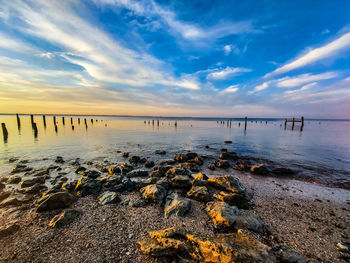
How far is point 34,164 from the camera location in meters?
12.8

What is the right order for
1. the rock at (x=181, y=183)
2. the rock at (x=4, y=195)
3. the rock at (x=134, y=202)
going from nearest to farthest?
the rock at (x=134, y=202) → the rock at (x=4, y=195) → the rock at (x=181, y=183)

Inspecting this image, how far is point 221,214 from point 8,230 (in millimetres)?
7443

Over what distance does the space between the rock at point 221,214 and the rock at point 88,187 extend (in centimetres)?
598

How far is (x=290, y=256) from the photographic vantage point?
12.8 feet

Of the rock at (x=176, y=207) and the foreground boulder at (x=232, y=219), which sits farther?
the rock at (x=176, y=207)

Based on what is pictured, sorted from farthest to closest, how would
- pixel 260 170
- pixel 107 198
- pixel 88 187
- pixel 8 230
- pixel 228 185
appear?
pixel 260 170, pixel 228 185, pixel 88 187, pixel 107 198, pixel 8 230

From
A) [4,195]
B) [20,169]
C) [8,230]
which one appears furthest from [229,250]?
[20,169]

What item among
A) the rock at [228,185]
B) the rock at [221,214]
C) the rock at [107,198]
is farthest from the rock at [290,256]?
the rock at [107,198]

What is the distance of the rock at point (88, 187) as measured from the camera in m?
7.46

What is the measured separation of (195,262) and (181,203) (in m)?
2.47

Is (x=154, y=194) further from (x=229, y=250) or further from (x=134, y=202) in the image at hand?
(x=229, y=250)

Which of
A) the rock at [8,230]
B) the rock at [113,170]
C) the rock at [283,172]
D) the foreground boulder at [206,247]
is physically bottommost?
the rock at [283,172]

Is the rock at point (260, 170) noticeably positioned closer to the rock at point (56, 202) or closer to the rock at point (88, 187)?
the rock at point (88, 187)

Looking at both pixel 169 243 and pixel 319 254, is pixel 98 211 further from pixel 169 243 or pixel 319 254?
pixel 319 254
